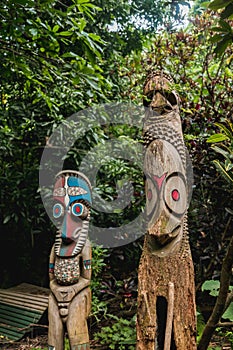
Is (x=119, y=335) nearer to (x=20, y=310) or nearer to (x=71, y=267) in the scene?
(x=20, y=310)

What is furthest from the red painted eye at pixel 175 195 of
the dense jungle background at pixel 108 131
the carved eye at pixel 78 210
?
the dense jungle background at pixel 108 131

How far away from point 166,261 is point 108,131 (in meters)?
3.10

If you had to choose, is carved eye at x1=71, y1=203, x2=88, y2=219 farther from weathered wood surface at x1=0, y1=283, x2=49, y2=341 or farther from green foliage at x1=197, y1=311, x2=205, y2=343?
weathered wood surface at x1=0, y1=283, x2=49, y2=341

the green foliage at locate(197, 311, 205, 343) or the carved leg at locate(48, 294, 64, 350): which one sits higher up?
the carved leg at locate(48, 294, 64, 350)


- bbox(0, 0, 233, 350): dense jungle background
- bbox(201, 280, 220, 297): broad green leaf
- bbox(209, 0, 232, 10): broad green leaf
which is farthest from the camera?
bbox(0, 0, 233, 350): dense jungle background

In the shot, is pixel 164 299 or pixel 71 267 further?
pixel 71 267

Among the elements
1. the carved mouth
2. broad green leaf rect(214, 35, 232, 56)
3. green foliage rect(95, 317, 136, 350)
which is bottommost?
green foliage rect(95, 317, 136, 350)

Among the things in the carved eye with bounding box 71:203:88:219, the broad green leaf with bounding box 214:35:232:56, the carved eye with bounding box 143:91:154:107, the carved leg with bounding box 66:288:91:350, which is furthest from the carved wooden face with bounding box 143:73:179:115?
the carved leg with bounding box 66:288:91:350

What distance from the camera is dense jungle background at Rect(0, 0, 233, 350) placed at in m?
3.74

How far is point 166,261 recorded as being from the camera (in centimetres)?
235

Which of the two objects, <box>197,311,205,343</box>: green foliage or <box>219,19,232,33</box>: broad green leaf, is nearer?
<box>219,19,232,33</box>: broad green leaf

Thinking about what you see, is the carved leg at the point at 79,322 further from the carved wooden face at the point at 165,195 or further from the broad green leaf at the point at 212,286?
the broad green leaf at the point at 212,286

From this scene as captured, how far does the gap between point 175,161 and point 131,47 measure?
3364 mm

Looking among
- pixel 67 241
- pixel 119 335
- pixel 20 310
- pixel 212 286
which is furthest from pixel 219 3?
pixel 20 310
